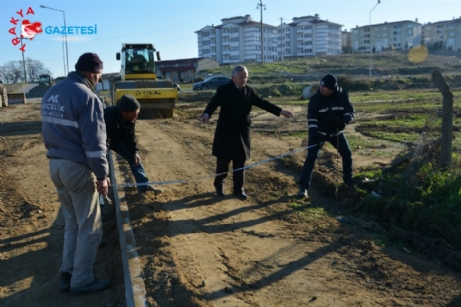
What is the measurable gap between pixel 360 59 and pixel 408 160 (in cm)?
7932

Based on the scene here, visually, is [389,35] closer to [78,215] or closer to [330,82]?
[330,82]

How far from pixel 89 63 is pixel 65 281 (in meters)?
2.23

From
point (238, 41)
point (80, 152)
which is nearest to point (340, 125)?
point (80, 152)

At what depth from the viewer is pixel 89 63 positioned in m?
4.29

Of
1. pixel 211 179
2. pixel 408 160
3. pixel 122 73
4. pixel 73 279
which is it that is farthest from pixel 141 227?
pixel 122 73

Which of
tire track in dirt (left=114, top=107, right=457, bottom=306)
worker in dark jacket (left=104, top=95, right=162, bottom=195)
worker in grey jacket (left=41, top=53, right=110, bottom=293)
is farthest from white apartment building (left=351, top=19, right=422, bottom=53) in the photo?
worker in grey jacket (left=41, top=53, right=110, bottom=293)

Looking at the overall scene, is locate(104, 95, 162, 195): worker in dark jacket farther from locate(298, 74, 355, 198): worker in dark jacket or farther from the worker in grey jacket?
locate(298, 74, 355, 198): worker in dark jacket

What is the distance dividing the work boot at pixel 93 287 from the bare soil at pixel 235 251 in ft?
0.22

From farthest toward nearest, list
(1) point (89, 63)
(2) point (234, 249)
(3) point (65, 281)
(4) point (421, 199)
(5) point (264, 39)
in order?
1. (5) point (264, 39)
2. (4) point (421, 199)
3. (2) point (234, 249)
4. (3) point (65, 281)
5. (1) point (89, 63)

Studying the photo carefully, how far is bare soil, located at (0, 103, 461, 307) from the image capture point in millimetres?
4180

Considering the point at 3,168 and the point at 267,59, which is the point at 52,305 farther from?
the point at 267,59

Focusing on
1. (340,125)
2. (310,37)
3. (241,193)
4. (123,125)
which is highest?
(310,37)

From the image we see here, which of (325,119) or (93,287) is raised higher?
(325,119)

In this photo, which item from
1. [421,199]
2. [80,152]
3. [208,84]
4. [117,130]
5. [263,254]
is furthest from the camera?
[208,84]
